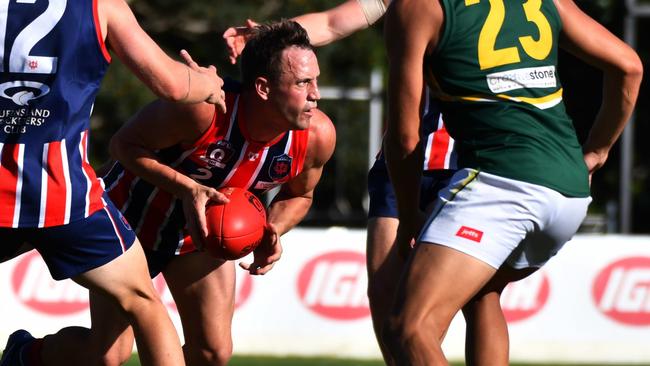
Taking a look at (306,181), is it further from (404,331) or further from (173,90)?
(404,331)

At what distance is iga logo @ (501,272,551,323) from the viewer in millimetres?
10438

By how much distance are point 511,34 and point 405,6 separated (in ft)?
1.39

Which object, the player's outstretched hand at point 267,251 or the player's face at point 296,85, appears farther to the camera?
the player's outstretched hand at point 267,251

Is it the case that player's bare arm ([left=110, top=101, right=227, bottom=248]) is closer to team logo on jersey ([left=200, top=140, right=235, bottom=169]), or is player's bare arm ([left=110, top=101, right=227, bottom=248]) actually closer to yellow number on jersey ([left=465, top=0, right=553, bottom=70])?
team logo on jersey ([left=200, top=140, right=235, bottom=169])

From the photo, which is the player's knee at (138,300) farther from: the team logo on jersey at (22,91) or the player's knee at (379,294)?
the player's knee at (379,294)

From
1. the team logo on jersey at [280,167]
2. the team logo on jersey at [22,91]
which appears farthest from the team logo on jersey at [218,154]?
the team logo on jersey at [22,91]

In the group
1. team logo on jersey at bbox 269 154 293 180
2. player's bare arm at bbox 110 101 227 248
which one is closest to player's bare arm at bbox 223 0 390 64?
team logo on jersey at bbox 269 154 293 180

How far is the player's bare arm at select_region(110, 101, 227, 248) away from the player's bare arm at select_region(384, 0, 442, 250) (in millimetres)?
1066

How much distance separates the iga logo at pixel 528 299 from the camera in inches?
411

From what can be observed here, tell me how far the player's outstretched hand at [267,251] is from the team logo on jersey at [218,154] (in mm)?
369

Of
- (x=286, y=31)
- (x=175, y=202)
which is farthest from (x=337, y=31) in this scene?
(x=175, y=202)

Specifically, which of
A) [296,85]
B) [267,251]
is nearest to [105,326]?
[267,251]

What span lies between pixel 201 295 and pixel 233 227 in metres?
0.72

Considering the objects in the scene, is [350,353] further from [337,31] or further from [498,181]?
[498,181]
